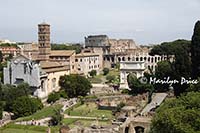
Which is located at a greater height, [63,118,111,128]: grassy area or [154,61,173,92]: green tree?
[154,61,173,92]: green tree

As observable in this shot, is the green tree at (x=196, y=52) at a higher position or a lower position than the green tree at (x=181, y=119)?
higher

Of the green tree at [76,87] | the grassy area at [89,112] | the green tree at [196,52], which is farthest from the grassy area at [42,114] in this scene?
the green tree at [196,52]

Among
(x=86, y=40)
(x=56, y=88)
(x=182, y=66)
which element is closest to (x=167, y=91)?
(x=182, y=66)

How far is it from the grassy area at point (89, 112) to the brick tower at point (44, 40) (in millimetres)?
18795

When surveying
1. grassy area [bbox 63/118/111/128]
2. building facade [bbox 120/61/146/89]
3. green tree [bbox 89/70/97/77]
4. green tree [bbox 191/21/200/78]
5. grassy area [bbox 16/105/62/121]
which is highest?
green tree [bbox 191/21/200/78]

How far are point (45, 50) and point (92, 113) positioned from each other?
74.2 feet

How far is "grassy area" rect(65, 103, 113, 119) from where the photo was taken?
34031 millimetres

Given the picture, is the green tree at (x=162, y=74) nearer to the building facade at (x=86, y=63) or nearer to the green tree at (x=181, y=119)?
the building facade at (x=86, y=63)

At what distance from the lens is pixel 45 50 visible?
180 ft

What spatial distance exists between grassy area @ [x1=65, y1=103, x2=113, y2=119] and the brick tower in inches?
740

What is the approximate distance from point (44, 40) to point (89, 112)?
22.7m

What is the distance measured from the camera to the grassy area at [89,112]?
34031 mm

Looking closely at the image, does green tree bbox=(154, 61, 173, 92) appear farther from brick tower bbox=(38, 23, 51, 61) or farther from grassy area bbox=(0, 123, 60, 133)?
grassy area bbox=(0, 123, 60, 133)

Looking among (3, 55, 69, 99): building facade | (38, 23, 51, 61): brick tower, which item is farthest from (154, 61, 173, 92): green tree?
(38, 23, 51, 61): brick tower
